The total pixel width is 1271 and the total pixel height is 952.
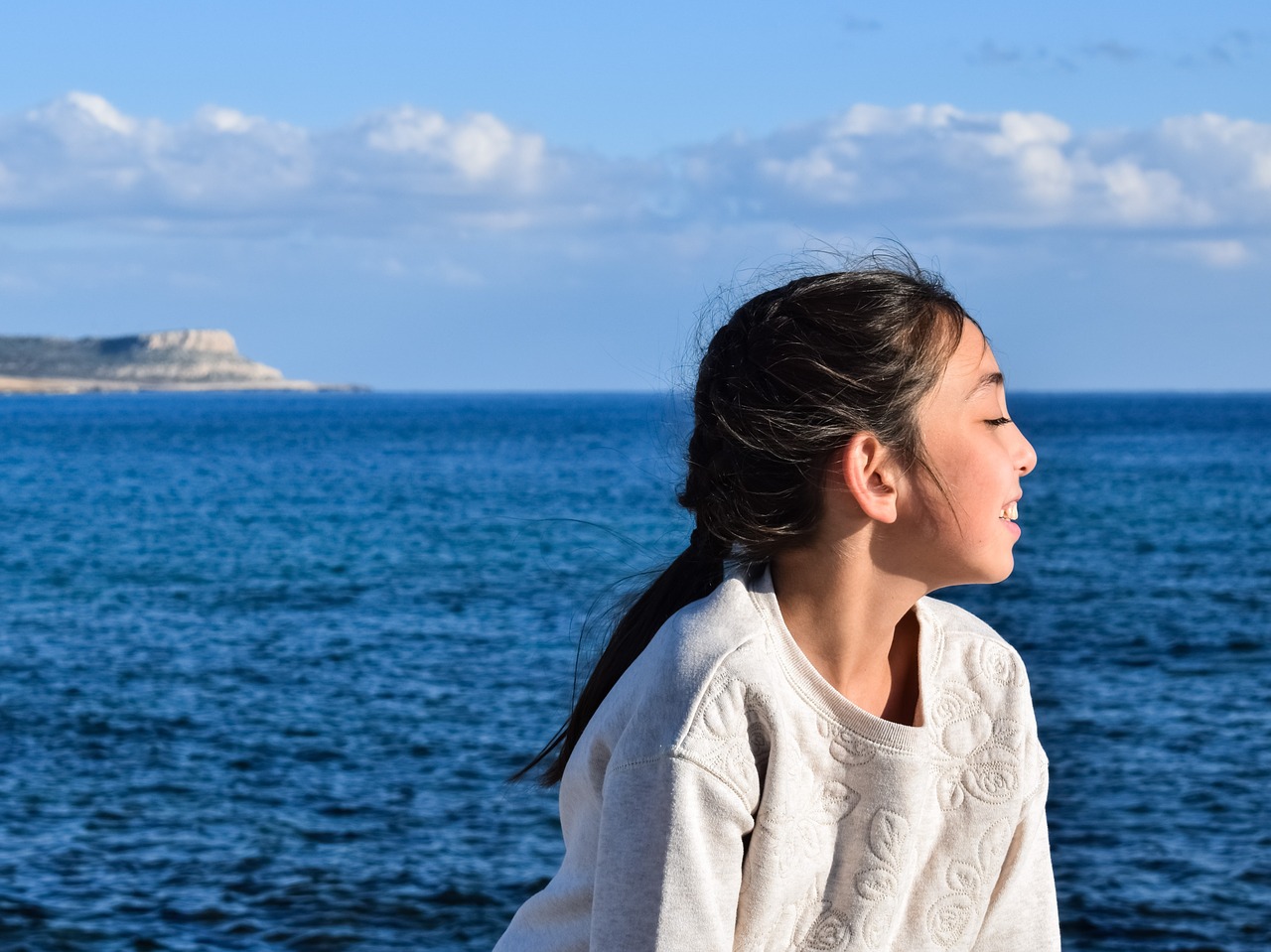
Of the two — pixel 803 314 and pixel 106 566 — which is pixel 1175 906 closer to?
pixel 803 314

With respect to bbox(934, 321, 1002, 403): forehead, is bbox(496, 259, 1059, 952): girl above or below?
below

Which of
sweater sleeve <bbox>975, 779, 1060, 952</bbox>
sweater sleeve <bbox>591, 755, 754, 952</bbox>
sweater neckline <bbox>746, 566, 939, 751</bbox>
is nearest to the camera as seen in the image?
sweater sleeve <bbox>591, 755, 754, 952</bbox>

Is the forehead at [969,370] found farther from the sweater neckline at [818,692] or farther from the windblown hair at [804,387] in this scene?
the sweater neckline at [818,692]

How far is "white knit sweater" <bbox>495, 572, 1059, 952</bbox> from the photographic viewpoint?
1665mm

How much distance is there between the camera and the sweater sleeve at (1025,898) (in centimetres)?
198

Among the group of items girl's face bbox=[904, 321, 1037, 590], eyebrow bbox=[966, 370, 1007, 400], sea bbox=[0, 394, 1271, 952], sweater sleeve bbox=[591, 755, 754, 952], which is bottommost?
sea bbox=[0, 394, 1271, 952]

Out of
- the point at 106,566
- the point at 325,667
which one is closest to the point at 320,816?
the point at 325,667

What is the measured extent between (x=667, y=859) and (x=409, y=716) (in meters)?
14.3

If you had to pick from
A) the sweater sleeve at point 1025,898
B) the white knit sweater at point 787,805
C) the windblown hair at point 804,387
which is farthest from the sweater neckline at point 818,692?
the sweater sleeve at point 1025,898

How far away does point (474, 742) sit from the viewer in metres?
14.4

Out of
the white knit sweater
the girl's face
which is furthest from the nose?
the white knit sweater

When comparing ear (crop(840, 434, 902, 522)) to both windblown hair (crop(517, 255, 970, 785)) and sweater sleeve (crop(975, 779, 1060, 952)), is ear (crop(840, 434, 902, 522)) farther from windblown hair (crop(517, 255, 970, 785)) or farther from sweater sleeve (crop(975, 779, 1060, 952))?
sweater sleeve (crop(975, 779, 1060, 952))

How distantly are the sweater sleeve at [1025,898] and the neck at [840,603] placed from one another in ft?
1.10

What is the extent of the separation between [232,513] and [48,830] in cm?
3368
